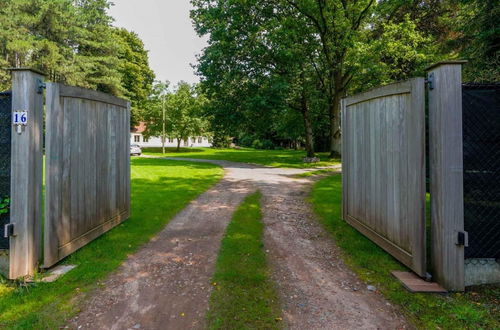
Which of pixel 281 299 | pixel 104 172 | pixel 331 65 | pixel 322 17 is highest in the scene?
pixel 322 17

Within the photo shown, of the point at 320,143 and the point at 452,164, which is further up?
the point at 320,143

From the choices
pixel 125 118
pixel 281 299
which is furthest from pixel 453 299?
pixel 125 118

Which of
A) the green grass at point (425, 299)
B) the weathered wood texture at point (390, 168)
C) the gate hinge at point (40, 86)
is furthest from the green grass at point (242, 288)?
the gate hinge at point (40, 86)

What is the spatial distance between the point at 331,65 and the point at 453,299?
17945 millimetres

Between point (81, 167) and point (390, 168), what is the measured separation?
4.51m

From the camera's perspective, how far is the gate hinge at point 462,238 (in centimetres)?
302

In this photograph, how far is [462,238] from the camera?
304 cm

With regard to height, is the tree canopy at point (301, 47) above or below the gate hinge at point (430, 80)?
above

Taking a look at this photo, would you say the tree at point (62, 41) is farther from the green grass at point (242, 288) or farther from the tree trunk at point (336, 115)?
the green grass at point (242, 288)

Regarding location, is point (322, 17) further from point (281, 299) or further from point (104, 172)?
point (281, 299)

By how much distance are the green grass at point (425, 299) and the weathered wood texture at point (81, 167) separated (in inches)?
154

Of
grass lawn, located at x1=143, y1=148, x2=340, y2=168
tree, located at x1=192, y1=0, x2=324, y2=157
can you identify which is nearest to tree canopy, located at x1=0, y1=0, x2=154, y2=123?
grass lawn, located at x1=143, y1=148, x2=340, y2=168

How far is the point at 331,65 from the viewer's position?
18.6 metres

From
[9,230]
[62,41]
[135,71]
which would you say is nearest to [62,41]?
[62,41]
